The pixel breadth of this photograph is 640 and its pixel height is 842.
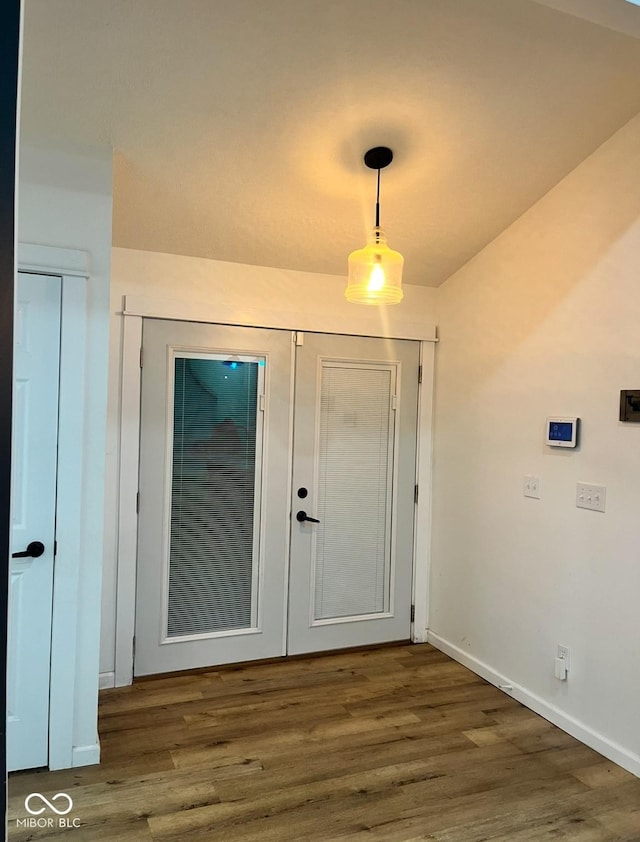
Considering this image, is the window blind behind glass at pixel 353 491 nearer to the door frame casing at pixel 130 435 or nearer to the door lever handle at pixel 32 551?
the door frame casing at pixel 130 435

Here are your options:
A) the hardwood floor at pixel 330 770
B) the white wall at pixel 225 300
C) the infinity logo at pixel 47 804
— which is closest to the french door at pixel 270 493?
the white wall at pixel 225 300

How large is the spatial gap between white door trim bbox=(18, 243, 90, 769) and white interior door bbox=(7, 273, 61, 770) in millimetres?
27

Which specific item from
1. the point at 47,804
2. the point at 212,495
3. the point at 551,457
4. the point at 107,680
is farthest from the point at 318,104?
the point at 107,680

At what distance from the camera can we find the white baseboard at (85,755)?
2383mm

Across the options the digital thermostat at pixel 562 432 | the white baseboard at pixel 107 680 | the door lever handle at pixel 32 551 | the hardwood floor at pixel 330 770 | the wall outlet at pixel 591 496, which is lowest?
the hardwood floor at pixel 330 770

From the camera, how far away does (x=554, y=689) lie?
286 cm

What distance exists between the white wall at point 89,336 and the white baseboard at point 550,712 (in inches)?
80.7

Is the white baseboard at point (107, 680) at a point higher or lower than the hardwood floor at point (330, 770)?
higher

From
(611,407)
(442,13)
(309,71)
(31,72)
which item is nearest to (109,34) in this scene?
(31,72)

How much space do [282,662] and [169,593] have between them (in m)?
0.81

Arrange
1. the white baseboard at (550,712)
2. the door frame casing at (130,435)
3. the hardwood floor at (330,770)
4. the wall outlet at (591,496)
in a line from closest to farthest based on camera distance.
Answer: the hardwood floor at (330,770) < the white baseboard at (550,712) < the wall outlet at (591,496) < the door frame casing at (130,435)

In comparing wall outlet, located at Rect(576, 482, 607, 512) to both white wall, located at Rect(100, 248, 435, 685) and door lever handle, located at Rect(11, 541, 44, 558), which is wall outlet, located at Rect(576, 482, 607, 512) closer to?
white wall, located at Rect(100, 248, 435, 685)

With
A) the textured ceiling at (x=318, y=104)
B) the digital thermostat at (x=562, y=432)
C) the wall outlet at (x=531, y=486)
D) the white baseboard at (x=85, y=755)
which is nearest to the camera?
the textured ceiling at (x=318, y=104)

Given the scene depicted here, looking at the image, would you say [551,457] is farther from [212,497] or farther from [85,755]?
[85,755]
